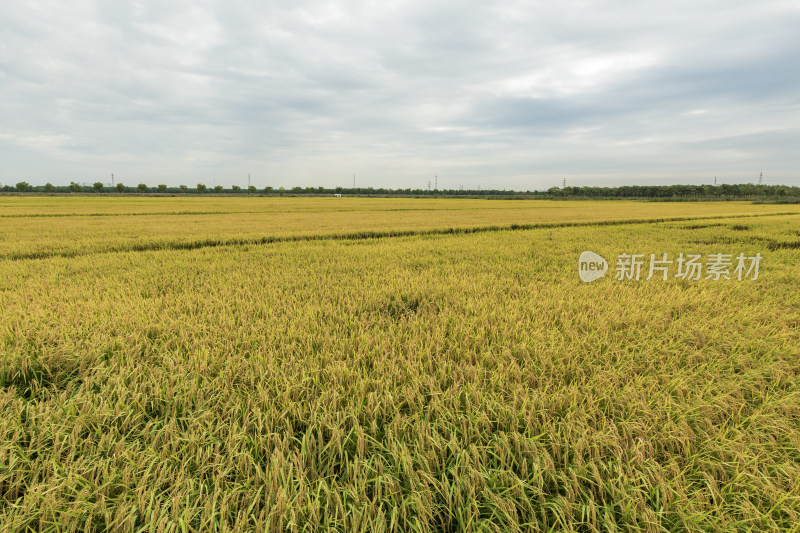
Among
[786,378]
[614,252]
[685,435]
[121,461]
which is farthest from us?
[614,252]

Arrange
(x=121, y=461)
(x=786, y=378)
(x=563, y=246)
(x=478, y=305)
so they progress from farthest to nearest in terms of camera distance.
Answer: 1. (x=563, y=246)
2. (x=478, y=305)
3. (x=786, y=378)
4. (x=121, y=461)

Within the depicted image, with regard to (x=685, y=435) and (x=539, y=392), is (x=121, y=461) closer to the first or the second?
(x=539, y=392)

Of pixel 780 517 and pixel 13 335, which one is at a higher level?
pixel 13 335

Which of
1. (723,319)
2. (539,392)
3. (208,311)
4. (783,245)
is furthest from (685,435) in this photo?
(783,245)

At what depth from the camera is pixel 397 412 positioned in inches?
70.9

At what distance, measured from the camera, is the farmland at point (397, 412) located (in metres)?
1.32

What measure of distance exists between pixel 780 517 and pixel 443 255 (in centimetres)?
650

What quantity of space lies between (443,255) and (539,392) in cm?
575

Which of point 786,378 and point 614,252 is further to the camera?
point 614,252

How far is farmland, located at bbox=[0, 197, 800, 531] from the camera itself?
1322mm

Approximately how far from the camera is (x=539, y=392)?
205 cm

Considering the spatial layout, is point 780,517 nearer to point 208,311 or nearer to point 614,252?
point 208,311

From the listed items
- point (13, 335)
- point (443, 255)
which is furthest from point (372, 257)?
point (13, 335)

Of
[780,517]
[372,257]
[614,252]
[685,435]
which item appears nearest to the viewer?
[780,517]
